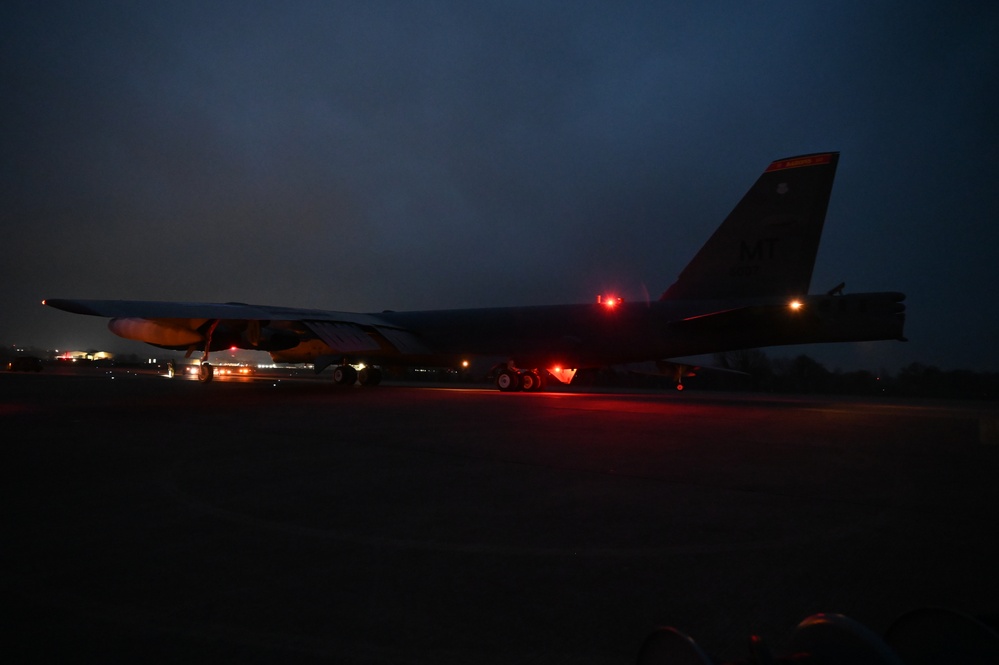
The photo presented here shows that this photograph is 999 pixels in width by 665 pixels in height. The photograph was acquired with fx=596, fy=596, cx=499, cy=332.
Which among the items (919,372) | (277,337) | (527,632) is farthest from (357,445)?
(919,372)

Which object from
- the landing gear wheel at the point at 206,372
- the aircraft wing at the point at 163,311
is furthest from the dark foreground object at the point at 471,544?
the landing gear wheel at the point at 206,372

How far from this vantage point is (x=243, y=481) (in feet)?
17.8

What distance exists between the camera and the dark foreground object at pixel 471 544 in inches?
99.7

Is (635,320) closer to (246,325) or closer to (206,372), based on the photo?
(246,325)

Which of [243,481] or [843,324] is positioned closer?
[243,481]

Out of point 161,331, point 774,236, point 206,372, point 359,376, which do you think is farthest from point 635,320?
point 206,372

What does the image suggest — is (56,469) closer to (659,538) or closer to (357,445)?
(357,445)

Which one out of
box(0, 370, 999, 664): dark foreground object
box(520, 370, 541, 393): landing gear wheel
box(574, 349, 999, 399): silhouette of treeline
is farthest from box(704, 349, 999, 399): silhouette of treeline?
box(0, 370, 999, 664): dark foreground object

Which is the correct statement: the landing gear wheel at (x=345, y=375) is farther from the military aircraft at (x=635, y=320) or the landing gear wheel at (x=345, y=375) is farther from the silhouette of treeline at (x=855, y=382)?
the silhouette of treeline at (x=855, y=382)

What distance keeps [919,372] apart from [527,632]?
40060 millimetres

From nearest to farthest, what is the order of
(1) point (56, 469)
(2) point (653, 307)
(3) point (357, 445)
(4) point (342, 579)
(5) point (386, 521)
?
(4) point (342, 579) < (5) point (386, 521) < (1) point (56, 469) < (3) point (357, 445) < (2) point (653, 307)

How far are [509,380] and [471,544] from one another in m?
15.6

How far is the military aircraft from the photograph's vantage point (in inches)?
513

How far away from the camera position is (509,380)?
1931cm
